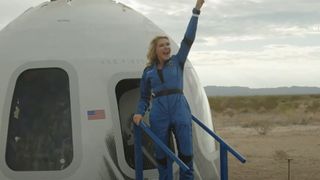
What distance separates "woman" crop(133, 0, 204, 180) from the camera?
17.2 ft

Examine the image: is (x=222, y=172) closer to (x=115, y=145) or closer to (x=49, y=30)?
(x=115, y=145)

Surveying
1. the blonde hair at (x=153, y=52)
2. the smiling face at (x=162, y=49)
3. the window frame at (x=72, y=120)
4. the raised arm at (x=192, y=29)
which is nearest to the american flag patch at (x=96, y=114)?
the window frame at (x=72, y=120)

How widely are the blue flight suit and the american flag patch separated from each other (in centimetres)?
51

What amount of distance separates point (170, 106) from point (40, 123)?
1405 mm

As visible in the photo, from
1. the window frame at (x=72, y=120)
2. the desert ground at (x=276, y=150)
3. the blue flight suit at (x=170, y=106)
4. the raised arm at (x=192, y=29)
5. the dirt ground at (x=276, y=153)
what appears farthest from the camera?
the desert ground at (x=276, y=150)

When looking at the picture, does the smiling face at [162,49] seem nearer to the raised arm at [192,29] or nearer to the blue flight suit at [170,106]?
the blue flight suit at [170,106]

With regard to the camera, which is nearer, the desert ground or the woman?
the woman

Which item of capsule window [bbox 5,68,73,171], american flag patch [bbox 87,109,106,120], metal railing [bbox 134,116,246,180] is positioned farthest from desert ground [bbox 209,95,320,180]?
capsule window [bbox 5,68,73,171]

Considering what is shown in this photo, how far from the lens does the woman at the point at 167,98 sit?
5.23 metres

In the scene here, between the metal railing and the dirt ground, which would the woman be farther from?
the dirt ground

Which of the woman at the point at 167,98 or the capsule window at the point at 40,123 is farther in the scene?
the capsule window at the point at 40,123

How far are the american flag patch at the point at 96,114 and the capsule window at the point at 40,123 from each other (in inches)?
8.5

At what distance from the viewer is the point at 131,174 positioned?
5.71 meters

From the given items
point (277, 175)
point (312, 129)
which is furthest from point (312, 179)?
point (312, 129)
